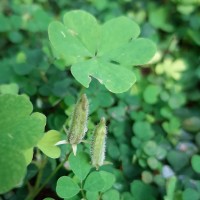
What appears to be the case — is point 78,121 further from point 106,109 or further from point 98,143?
point 106,109

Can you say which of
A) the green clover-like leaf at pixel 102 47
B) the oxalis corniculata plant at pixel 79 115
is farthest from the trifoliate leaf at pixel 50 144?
the green clover-like leaf at pixel 102 47

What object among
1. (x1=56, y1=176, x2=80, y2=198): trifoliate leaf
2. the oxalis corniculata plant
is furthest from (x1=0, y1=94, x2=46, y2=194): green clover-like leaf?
(x1=56, y1=176, x2=80, y2=198): trifoliate leaf

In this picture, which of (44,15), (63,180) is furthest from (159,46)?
(63,180)

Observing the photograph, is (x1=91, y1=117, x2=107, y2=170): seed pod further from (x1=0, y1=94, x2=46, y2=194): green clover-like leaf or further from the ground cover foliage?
(x1=0, y1=94, x2=46, y2=194): green clover-like leaf

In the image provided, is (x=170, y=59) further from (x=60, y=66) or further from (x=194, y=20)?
(x=60, y=66)

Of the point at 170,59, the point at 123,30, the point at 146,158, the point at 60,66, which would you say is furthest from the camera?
the point at 170,59

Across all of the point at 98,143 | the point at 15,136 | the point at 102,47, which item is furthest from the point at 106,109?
the point at 15,136
